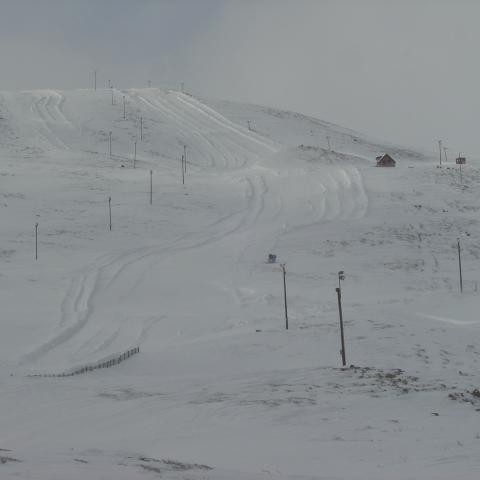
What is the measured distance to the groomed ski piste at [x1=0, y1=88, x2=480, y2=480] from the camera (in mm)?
13297

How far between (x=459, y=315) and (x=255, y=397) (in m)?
18.7

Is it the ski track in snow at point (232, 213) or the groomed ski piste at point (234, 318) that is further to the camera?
the ski track in snow at point (232, 213)

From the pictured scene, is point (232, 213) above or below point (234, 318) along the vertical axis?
above

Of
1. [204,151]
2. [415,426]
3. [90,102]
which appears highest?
[90,102]

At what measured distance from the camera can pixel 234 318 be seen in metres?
33.3

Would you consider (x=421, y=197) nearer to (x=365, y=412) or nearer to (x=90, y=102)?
(x=365, y=412)

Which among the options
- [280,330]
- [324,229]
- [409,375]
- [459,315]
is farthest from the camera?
[324,229]

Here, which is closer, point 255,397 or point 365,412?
point 365,412

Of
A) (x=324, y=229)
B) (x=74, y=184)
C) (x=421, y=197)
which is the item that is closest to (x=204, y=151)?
(x=74, y=184)

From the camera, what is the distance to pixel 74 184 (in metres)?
66.8

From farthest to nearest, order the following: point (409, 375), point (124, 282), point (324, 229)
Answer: point (324, 229)
point (124, 282)
point (409, 375)

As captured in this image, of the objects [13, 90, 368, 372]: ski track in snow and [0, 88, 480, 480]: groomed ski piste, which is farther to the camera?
[13, 90, 368, 372]: ski track in snow

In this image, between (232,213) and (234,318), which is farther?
(232,213)

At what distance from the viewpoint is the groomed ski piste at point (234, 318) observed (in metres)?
13.3
